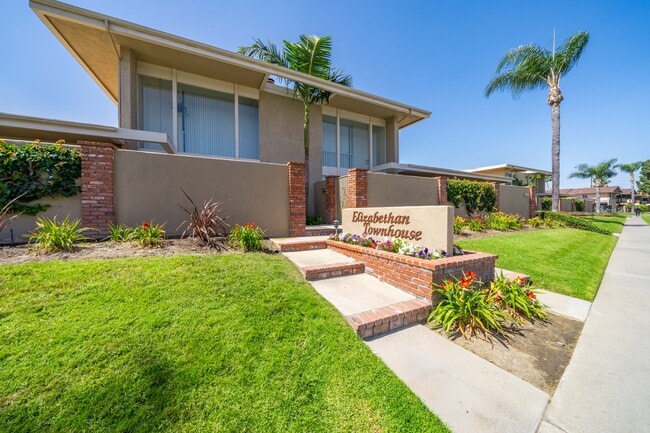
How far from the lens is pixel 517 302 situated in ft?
12.1

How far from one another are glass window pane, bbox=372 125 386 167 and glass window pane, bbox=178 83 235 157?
7.27m

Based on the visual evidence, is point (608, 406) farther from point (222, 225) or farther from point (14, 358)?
point (222, 225)

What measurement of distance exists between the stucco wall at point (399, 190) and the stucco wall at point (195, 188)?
3.30m

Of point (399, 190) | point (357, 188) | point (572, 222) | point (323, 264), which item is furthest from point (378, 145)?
point (572, 222)

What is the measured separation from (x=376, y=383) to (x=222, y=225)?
5421 millimetres

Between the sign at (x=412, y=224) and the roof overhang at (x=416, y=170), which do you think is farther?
the roof overhang at (x=416, y=170)

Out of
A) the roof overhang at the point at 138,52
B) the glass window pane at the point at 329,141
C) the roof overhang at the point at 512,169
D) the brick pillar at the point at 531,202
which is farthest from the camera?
the roof overhang at the point at 512,169

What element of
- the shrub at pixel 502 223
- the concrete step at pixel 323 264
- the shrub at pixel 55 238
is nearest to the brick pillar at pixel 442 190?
the shrub at pixel 502 223

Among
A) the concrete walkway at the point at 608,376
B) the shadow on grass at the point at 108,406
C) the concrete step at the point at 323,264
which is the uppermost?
the concrete step at the point at 323,264

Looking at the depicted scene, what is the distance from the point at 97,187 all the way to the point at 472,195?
13624mm

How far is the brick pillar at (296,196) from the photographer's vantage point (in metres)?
7.15

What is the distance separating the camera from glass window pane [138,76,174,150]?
27.3 feet

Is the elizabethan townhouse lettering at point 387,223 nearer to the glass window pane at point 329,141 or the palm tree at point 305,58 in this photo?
the palm tree at point 305,58

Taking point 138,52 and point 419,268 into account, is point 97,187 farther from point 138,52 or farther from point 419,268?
point 419,268
